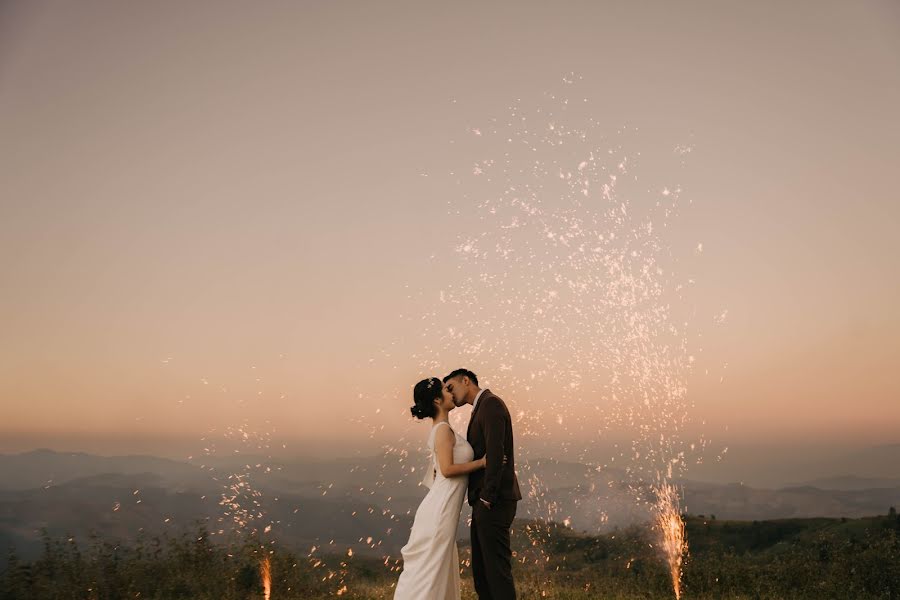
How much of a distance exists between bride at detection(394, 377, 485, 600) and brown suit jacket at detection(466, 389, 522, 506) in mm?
184

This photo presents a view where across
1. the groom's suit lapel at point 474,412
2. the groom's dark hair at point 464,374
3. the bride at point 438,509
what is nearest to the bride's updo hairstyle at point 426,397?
the bride at point 438,509

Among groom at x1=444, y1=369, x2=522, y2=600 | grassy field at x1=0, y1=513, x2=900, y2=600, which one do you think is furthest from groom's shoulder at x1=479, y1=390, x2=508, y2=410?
grassy field at x1=0, y1=513, x2=900, y2=600

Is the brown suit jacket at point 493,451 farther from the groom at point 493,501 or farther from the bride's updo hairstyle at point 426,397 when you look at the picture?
the bride's updo hairstyle at point 426,397

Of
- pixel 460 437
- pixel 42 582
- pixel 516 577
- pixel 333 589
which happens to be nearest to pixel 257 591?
pixel 333 589

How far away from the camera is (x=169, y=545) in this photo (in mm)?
16031

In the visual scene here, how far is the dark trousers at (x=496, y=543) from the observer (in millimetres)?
9438

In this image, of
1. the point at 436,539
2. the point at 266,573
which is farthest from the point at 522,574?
the point at 436,539

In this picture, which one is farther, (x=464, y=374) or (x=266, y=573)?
(x=266, y=573)

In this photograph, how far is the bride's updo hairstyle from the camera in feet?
32.5

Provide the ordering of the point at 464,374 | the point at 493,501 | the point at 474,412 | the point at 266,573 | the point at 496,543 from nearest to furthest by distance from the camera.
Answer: the point at 493,501 < the point at 496,543 < the point at 474,412 < the point at 464,374 < the point at 266,573

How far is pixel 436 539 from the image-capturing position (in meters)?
9.72

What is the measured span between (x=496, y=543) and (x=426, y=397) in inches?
82.9

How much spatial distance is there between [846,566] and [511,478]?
1003 centimetres

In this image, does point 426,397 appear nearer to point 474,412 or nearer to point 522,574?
point 474,412
